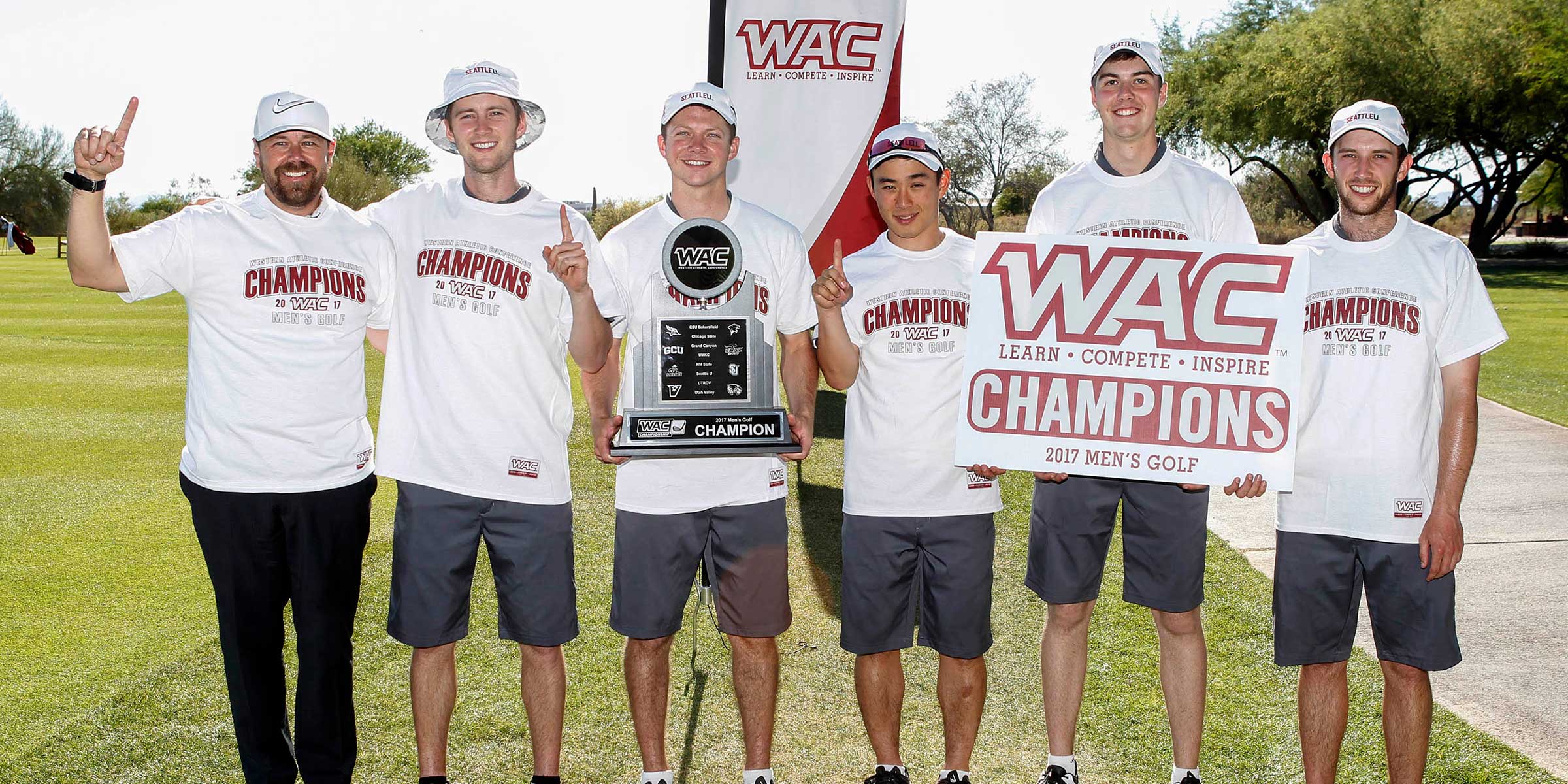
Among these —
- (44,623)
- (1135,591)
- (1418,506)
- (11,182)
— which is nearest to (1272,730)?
(1135,591)

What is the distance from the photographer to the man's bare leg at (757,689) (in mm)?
4254

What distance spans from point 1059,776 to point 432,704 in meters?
2.29

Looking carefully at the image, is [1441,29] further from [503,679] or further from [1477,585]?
[503,679]

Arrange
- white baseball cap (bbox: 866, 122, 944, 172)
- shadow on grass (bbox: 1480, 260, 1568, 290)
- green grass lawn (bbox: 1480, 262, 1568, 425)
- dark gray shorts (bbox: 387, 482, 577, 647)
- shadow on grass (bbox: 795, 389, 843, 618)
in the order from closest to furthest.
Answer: dark gray shorts (bbox: 387, 482, 577, 647)
white baseball cap (bbox: 866, 122, 944, 172)
shadow on grass (bbox: 795, 389, 843, 618)
green grass lawn (bbox: 1480, 262, 1568, 425)
shadow on grass (bbox: 1480, 260, 1568, 290)

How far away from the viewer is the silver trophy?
3.95 metres

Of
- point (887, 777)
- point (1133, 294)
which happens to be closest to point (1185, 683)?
point (887, 777)

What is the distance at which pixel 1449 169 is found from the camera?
50.1 m

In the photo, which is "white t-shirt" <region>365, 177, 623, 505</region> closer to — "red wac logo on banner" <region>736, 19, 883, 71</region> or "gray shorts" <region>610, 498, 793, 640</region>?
"gray shorts" <region>610, 498, 793, 640</region>

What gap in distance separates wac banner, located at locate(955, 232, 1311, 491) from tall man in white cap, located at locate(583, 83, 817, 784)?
0.66 meters

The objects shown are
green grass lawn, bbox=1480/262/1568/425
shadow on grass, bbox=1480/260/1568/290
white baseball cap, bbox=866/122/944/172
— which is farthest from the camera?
shadow on grass, bbox=1480/260/1568/290

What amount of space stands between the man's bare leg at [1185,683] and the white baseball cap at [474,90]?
9.83 ft

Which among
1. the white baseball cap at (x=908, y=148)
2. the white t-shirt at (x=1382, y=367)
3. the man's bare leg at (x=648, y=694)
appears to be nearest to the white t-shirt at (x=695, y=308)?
the white baseball cap at (x=908, y=148)

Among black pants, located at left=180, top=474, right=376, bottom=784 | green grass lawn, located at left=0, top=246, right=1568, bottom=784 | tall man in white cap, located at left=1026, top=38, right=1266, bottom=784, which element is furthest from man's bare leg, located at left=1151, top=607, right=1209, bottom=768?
black pants, located at left=180, top=474, right=376, bottom=784

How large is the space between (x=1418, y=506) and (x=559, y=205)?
3114 mm
